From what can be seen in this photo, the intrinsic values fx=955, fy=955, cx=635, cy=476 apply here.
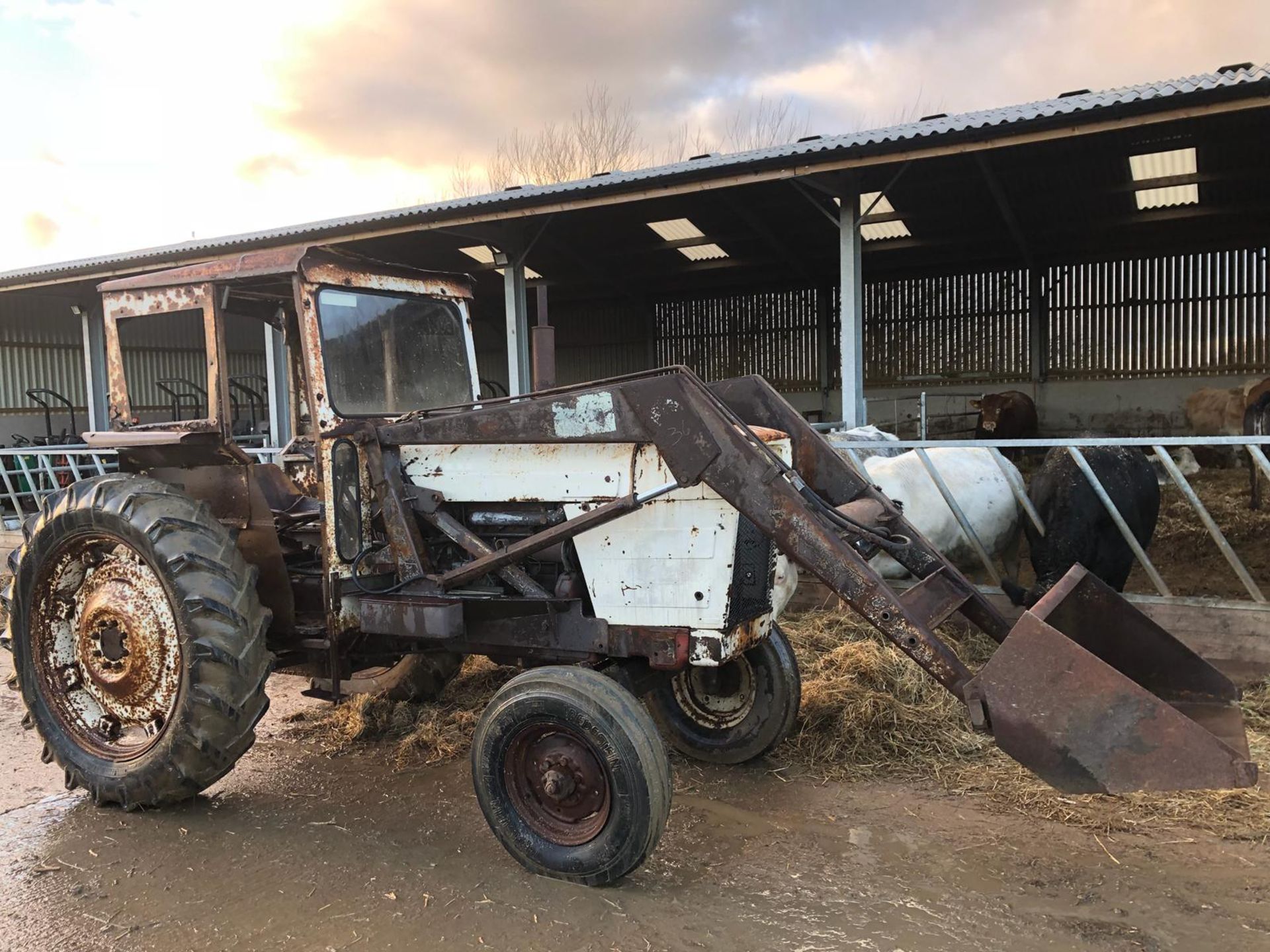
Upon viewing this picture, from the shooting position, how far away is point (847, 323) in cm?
934

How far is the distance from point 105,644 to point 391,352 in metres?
1.67

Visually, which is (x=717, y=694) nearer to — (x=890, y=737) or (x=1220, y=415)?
(x=890, y=737)

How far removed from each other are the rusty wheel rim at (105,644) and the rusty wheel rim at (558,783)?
1413 mm

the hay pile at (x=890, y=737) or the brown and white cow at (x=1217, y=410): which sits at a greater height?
the brown and white cow at (x=1217, y=410)

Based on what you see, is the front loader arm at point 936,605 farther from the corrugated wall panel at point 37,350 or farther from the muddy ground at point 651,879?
the corrugated wall panel at point 37,350

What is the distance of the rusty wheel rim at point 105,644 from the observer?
382cm

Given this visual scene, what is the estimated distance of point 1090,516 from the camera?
619cm

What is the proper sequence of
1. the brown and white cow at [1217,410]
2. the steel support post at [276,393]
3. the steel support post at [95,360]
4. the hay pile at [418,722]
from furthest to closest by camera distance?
the steel support post at [95,360], the brown and white cow at [1217,410], the steel support post at [276,393], the hay pile at [418,722]

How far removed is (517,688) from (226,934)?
3.80 feet

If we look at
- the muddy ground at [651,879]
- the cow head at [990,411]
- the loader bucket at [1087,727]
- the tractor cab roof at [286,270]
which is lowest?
the muddy ground at [651,879]

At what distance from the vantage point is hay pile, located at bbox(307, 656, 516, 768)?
179 inches

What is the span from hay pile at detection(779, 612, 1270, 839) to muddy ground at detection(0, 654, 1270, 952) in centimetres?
12

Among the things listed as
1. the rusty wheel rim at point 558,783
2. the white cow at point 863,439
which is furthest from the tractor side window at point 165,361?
the rusty wheel rim at point 558,783

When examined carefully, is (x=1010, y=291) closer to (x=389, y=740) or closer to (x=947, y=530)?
(x=947, y=530)
